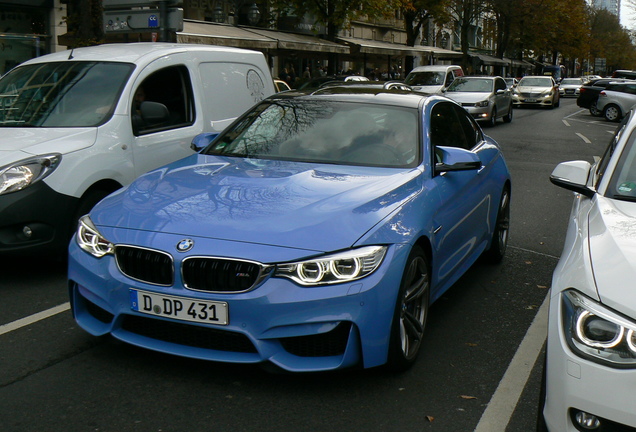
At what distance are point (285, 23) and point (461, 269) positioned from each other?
34460 mm

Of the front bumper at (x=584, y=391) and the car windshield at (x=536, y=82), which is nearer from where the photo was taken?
the front bumper at (x=584, y=391)

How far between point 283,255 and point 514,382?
1.43m

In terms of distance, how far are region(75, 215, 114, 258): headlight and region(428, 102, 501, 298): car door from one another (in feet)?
5.97

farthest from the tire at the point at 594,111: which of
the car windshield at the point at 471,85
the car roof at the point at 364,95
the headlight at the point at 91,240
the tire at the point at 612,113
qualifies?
the headlight at the point at 91,240

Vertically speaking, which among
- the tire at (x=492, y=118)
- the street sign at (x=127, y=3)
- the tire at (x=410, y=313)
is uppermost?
the street sign at (x=127, y=3)

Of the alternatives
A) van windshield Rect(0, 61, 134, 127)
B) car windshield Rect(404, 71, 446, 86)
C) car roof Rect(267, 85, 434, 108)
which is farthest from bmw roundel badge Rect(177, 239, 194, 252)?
car windshield Rect(404, 71, 446, 86)

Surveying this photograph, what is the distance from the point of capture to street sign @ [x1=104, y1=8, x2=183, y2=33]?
44.4ft

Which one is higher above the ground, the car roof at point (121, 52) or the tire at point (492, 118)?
the car roof at point (121, 52)

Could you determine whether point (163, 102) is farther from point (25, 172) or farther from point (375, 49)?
point (375, 49)

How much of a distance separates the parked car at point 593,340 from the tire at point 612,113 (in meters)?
28.7

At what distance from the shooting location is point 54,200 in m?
6.03

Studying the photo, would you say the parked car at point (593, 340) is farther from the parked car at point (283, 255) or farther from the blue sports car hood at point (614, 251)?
the parked car at point (283, 255)

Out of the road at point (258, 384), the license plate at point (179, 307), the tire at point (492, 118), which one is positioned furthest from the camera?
the tire at point (492, 118)

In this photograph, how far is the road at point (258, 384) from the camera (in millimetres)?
3701
